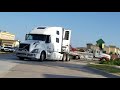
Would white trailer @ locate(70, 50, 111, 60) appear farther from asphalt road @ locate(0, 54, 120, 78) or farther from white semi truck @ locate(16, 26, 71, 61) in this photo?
asphalt road @ locate(0, 54, 120, 78)

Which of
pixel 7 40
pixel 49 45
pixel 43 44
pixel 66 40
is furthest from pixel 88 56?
pixel 7 40

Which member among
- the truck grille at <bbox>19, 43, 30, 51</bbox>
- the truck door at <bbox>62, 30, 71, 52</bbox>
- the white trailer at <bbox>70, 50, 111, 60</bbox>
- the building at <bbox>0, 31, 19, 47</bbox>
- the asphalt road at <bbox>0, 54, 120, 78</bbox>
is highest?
the building at <bbox>0, 31, 19, 47</bbox>

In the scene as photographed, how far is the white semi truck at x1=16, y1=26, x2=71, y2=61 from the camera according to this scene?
26875 mm

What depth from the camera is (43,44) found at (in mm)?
27312

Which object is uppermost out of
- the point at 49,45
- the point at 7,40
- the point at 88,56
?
the point at 7,40

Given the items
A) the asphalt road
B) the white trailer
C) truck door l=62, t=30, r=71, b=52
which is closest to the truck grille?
the asphalt road

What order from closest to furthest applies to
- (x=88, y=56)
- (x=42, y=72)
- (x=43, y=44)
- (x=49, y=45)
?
(x=42, y=72) < (x=43, y=44) < (x=49, y=45) < (x=88, y=56)

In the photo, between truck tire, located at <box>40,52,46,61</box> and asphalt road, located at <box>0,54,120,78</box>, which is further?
truck tire, located at <box>40,52,46,61</box>

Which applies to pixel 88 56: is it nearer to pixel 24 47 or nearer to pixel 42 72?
pixel 24 47
